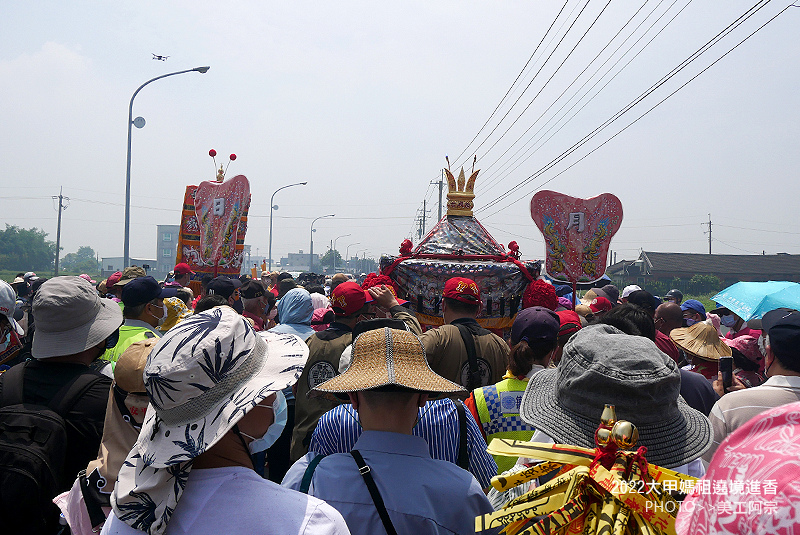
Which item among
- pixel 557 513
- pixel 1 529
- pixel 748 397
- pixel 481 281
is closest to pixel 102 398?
pixel 1 529

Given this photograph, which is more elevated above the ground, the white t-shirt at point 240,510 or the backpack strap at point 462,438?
the white t-shirt at point 240,510

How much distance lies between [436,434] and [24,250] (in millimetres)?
72204

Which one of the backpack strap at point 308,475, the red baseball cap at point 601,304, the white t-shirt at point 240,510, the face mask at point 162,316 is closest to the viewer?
the white t-shirt at point 240,510

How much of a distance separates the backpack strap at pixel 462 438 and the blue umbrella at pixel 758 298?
373 centimetres

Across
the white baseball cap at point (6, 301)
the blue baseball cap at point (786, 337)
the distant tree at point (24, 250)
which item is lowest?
the distant tree at point (24, 250)

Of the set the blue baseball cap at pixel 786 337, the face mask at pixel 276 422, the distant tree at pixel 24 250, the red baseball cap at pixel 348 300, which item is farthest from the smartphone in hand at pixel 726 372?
the distant tree at pixel 24 250

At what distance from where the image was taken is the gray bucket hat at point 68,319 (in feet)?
8.60

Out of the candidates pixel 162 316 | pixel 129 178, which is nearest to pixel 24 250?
pixel 129 178

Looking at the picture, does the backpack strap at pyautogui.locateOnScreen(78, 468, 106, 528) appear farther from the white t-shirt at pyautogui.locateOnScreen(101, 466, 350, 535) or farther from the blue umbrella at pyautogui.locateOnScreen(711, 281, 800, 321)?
the blue umbrella at pyautogui.locateOnScreen(711, 281, 800, 321)

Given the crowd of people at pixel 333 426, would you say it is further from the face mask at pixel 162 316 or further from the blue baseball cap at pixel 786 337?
the face mask at pixel 162 316

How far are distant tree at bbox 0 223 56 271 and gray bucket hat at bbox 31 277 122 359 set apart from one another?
A: 213 ft

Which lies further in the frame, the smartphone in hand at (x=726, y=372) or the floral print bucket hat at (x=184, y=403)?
the smartphone in hand at (x=726, y=372)

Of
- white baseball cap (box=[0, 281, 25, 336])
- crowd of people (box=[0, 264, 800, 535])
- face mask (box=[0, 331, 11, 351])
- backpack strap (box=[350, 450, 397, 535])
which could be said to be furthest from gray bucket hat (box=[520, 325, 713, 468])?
face mask (box=[0, 331, 11, 351])

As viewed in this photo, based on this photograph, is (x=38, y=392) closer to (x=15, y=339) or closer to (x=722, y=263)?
(x=15, y=339)
